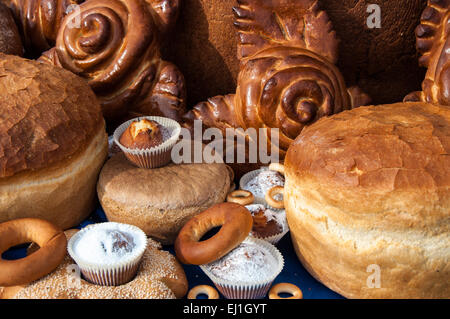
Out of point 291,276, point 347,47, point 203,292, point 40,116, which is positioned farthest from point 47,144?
point 347,47

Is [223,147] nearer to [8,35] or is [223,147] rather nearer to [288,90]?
[288,90]

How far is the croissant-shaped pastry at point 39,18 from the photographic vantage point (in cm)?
228

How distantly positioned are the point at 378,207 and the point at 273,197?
0.55m

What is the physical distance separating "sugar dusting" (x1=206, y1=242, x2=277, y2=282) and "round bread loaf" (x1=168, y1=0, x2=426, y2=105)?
1.01m

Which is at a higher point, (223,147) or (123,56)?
(123,56)

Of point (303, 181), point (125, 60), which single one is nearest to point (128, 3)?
point (125, 60)

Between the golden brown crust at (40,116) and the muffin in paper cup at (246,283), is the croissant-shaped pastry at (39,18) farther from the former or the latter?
the muffin in paper cup at (246,283)

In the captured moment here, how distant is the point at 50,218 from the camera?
1.65 metres

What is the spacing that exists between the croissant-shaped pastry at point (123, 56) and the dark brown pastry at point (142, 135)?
1.10 feet

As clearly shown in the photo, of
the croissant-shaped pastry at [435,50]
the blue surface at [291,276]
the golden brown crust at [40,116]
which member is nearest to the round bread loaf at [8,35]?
the golden brown crust at [40,116]

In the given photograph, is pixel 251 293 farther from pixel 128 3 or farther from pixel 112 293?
pixel 128 3

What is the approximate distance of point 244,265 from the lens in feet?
4.58

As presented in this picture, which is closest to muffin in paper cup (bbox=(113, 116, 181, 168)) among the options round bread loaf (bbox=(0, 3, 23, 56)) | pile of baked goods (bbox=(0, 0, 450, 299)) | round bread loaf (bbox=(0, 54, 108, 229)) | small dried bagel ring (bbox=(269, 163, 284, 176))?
pile of baked goods (bbox=(0, 0, 450, 299))

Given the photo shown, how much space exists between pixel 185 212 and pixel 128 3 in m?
1.03
